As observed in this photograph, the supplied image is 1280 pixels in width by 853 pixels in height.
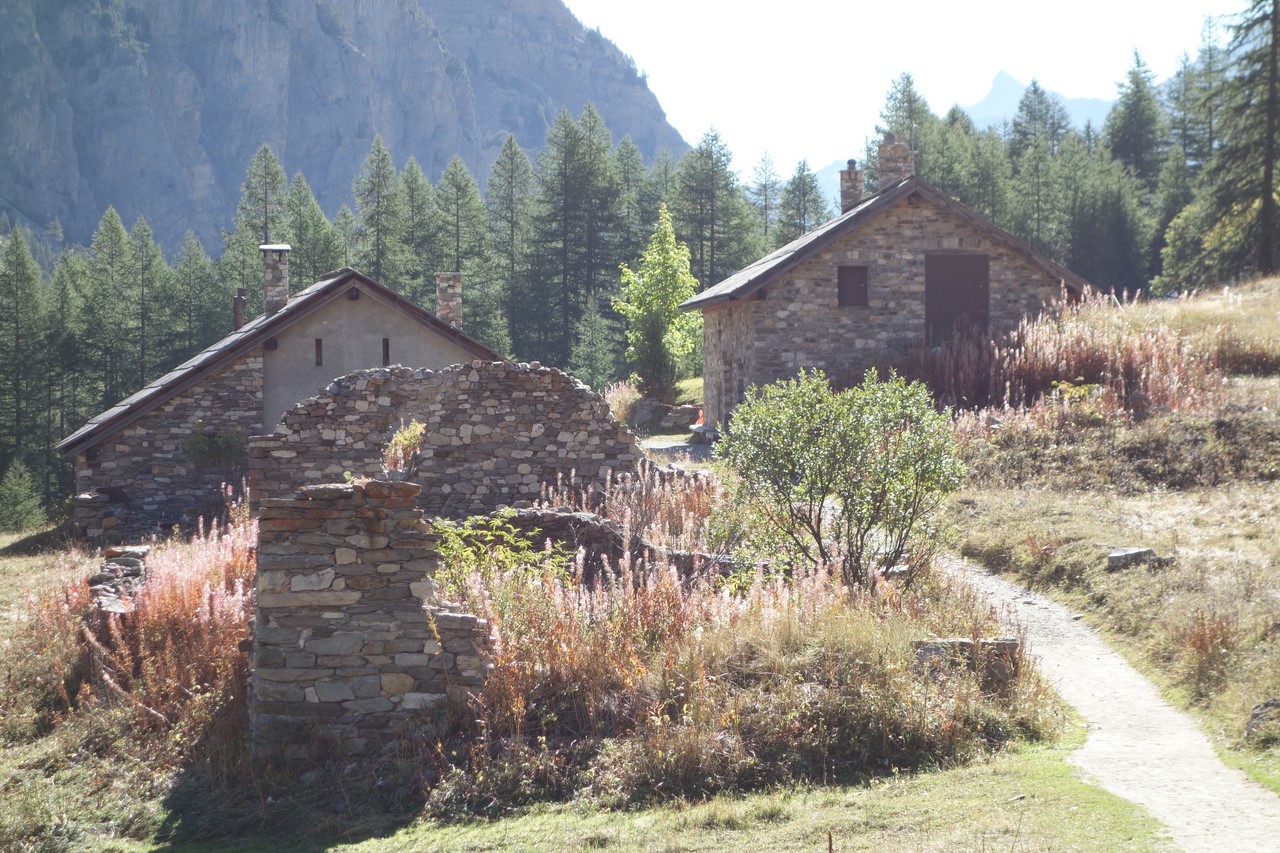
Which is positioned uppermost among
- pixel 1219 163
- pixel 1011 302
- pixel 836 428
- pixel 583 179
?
pixel 583 179

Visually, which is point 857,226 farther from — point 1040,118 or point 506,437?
point 1040,118

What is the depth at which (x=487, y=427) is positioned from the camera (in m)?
14.8

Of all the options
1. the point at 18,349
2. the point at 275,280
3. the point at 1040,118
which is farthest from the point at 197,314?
the point at 1040,118

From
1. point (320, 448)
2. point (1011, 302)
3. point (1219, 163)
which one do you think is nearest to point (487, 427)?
point (320, 448)

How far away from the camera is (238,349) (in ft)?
74.8

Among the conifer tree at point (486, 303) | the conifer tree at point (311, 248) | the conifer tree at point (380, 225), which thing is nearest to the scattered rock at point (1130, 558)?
the conifer tree at point (486, 303)

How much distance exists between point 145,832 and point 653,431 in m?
24.2

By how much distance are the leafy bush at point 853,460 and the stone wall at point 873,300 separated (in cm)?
1318

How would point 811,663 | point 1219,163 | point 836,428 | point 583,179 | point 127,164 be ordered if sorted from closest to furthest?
point 811,663, point 836,428, point 1219,163, point 583,179, point 127,164

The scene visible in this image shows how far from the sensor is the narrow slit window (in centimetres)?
2361

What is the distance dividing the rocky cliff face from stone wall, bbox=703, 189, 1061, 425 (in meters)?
126

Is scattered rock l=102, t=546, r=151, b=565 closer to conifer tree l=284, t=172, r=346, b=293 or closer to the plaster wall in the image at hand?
the plaster wall

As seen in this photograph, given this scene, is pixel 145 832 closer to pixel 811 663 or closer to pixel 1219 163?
pixel 811 663

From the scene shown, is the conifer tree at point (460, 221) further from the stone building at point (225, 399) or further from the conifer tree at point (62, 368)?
the stone building at point (225, 399)
